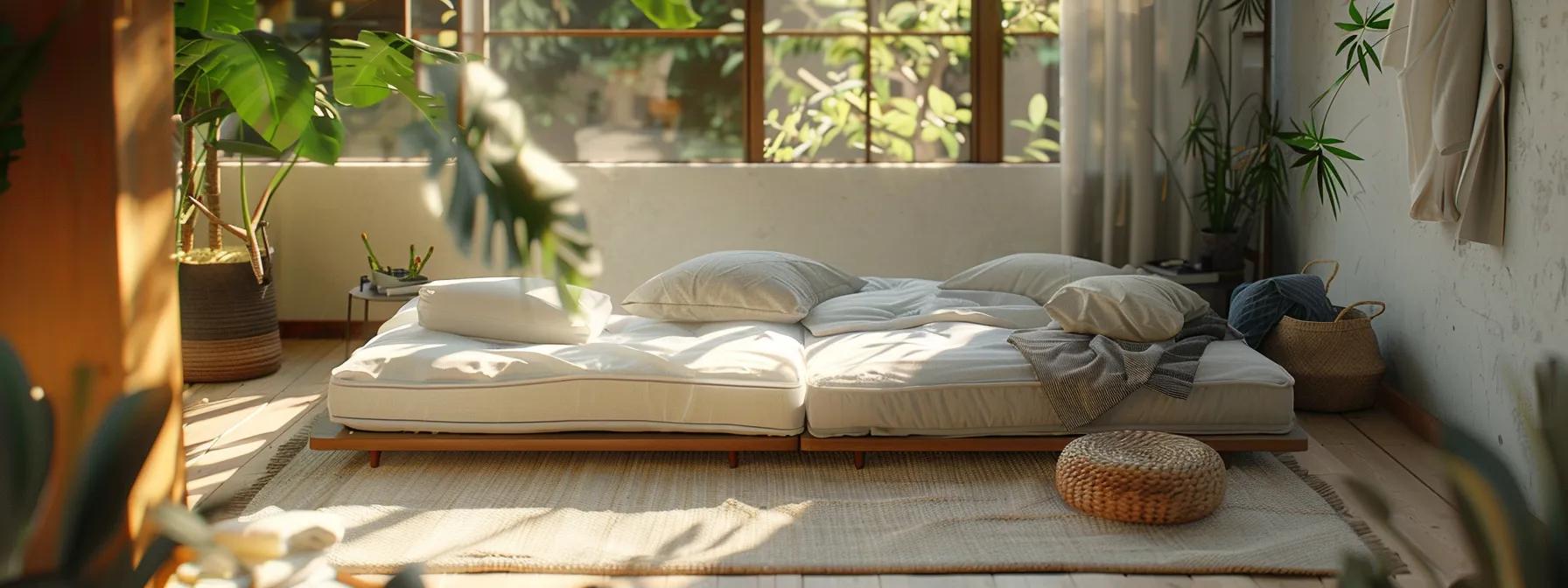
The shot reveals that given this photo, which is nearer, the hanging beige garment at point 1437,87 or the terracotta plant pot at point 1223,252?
the hanging beige garment at point 1437,87

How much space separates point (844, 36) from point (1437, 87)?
2.55 m

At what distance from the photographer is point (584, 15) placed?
579 centimetres

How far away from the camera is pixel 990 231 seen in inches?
231

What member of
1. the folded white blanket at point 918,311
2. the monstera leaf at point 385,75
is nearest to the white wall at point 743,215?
the folded white blanket at point 918,311

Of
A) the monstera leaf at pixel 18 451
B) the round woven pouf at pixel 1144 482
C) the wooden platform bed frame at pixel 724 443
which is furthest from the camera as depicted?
the wooden platform bed frame at pixel 724 443

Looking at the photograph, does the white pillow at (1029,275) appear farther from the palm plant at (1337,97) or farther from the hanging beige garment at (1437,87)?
the hanging beige garment at (1437,87)

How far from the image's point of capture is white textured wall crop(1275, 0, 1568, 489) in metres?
3.43

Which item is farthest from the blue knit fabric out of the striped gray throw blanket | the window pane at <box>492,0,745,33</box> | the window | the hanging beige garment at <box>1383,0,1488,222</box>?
the window pane at <box>492,0,745,33</box>

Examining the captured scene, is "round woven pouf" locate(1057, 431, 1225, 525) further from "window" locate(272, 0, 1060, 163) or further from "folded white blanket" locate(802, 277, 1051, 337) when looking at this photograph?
"window" locate(272, 0, 1060, 163)

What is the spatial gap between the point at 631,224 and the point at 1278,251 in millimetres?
2687

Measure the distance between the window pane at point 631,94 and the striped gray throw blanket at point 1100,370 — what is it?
2.34m

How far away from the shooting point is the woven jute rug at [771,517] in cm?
306

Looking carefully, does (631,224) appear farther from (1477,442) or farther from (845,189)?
(1477,442)

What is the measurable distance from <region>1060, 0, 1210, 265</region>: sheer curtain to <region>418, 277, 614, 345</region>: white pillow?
7.68 ft
